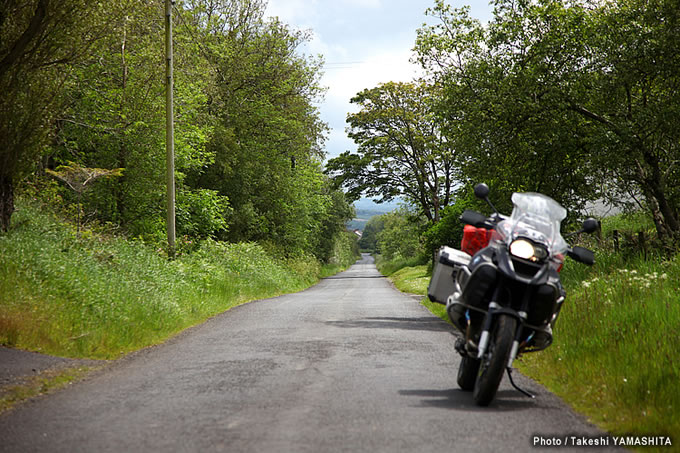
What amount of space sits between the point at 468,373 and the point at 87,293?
693 cm

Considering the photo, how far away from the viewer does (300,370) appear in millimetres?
7723

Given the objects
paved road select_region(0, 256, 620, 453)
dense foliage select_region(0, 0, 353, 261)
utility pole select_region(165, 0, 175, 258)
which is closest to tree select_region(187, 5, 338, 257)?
dense foliage select_region(0, 0, 353, 261)

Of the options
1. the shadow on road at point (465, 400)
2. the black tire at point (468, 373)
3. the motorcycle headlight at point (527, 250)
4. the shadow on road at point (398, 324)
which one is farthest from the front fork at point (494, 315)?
the shadow on road at point (398, 324)

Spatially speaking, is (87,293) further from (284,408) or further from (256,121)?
(256,121)

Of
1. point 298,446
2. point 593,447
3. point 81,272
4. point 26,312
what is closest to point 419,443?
point 298,446

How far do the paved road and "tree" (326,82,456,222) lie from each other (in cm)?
3635

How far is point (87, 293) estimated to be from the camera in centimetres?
1077

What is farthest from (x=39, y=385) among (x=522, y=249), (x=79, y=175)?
(x=79, y=175)

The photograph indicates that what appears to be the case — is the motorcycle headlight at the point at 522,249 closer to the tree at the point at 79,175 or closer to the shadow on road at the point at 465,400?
the shadow on road at the point at 465,400

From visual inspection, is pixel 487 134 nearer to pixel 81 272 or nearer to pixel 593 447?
pixel 81 272

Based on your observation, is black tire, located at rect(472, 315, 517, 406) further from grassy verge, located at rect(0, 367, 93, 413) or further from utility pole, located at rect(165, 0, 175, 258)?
utility pole, located at rect(165, 0, 175, 258)

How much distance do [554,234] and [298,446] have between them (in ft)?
9.94

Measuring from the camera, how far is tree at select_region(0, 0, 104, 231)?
11.7 m

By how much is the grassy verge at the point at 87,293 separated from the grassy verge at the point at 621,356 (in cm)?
603
